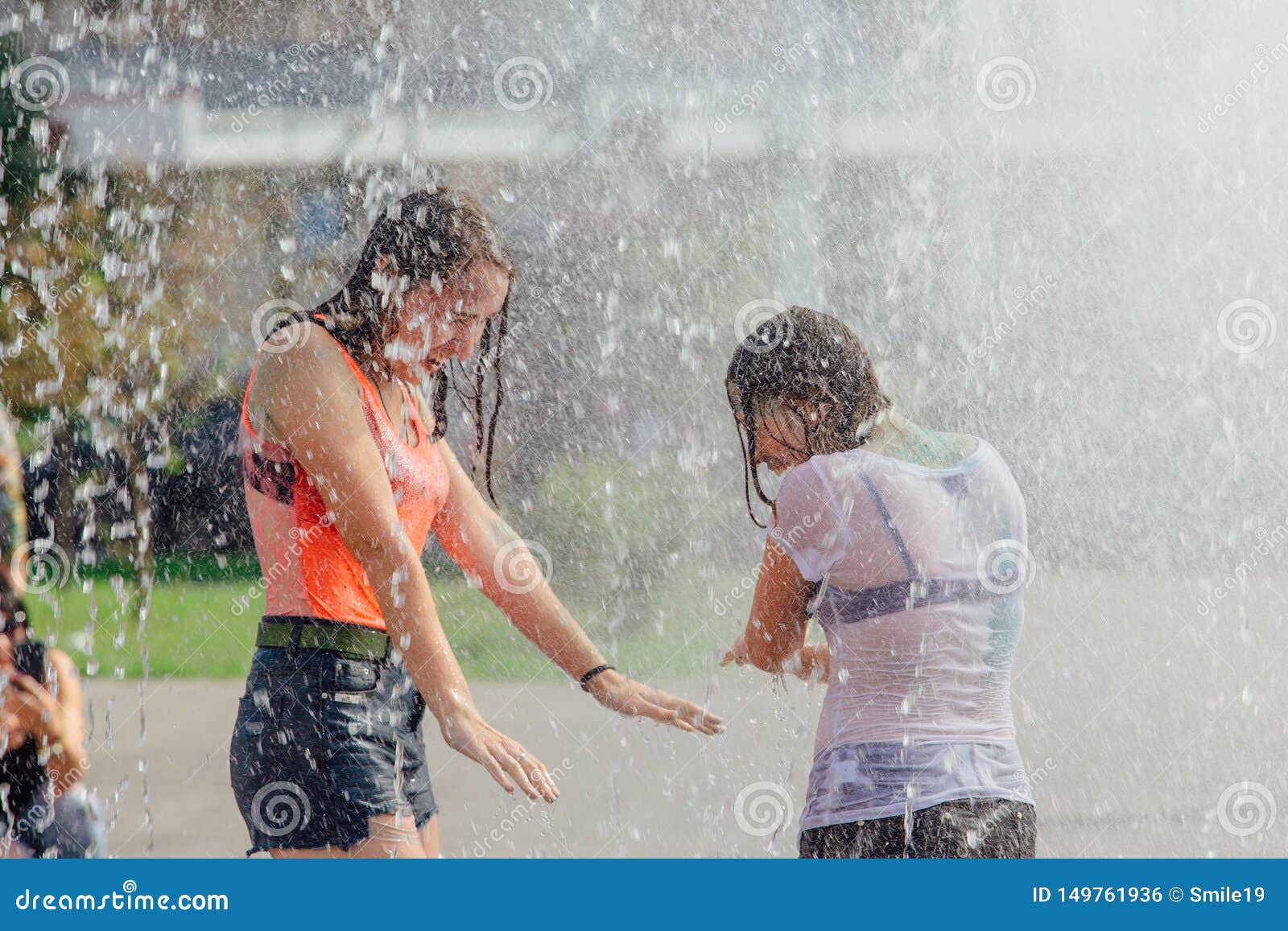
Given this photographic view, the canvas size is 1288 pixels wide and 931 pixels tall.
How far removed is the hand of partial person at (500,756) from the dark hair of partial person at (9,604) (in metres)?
0.89

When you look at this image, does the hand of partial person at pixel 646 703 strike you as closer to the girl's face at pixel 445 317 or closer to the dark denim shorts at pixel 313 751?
the dark denim shorts at pixel 313 751

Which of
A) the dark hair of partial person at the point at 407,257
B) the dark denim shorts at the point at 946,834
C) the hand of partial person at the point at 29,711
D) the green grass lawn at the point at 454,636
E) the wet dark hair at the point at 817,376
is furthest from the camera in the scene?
the green grass lawn at the point at 454,636

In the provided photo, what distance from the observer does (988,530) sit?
1824mm

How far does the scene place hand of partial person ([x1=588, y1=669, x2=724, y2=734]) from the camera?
2.28m

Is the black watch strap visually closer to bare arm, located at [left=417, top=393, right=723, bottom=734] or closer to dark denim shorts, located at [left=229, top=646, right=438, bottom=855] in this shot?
bare arm, located at [left=417, top=393, right=723, bottom=734]

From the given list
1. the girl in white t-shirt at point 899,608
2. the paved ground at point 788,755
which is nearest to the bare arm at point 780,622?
the girl in white t-shirt at point 899,608

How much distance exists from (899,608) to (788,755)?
11.6 feet

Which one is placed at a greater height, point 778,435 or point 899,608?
point 778,435

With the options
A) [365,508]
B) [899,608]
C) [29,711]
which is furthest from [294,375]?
[899,608]

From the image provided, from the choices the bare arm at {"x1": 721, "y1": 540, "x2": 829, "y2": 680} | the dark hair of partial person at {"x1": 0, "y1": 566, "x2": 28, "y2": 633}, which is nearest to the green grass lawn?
the dark hair of partial person at {"x1": 0, "y1": 566, "x2": 28, "y2": 633}

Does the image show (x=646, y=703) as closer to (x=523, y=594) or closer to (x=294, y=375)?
(x=523, y=594)

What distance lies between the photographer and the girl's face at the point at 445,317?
2.02 m

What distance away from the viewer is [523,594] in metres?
2.37

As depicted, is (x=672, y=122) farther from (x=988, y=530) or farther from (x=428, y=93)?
(x=988, y=530)
